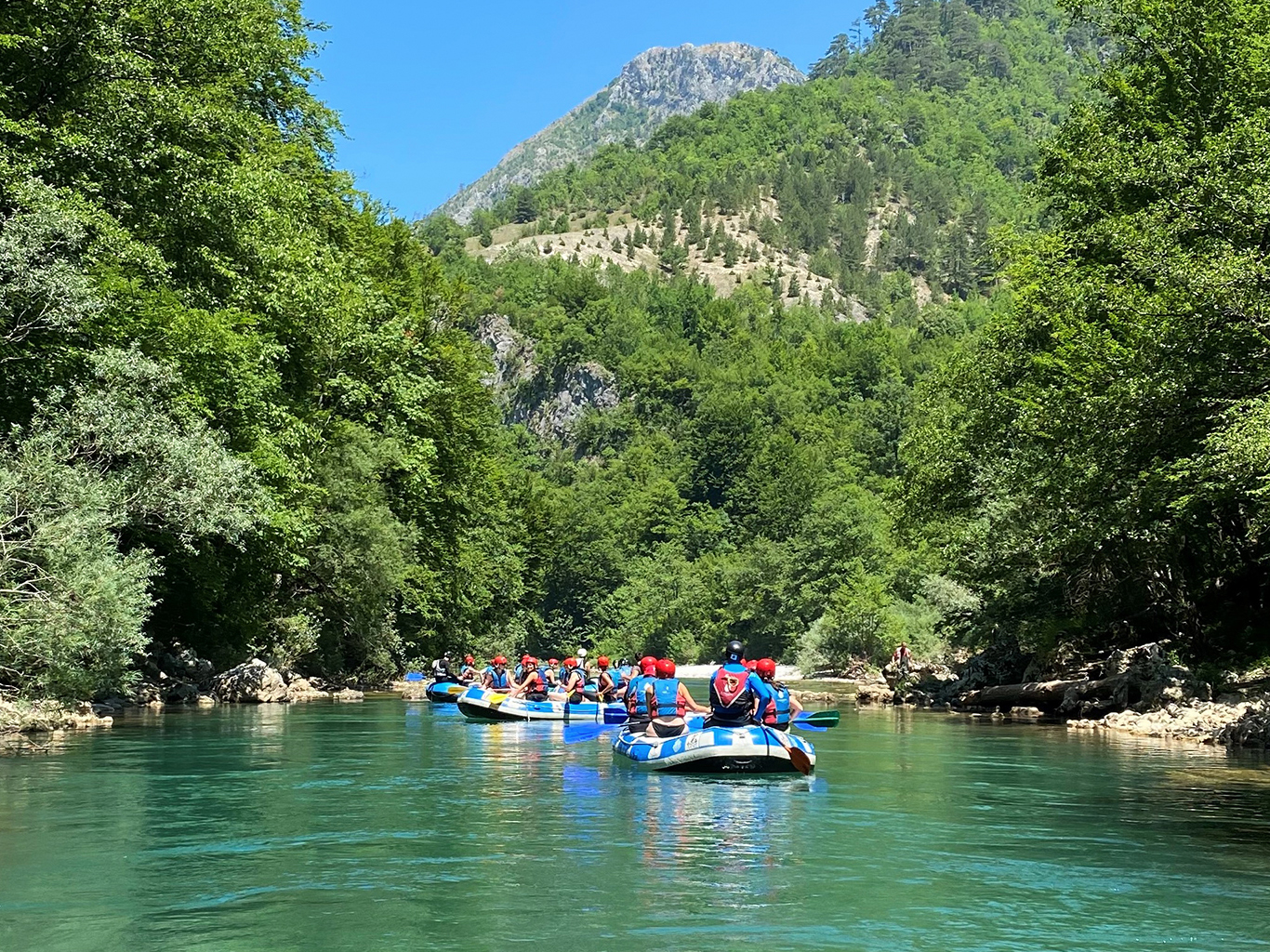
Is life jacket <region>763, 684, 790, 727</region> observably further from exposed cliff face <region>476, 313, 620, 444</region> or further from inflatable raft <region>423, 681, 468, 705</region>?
exposed cliff face <region>476, 313, 620, 444</region>

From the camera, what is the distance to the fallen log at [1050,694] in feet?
94.0

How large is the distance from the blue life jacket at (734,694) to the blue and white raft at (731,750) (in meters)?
0.34

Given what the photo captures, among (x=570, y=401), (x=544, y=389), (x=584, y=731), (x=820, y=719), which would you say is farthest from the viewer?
(x=544, y=389)

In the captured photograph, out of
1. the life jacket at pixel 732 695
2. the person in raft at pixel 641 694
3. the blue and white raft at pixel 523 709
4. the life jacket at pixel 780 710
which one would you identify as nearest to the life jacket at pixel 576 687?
the blue and white raft at pixel 523 709

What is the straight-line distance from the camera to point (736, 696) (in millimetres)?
19047

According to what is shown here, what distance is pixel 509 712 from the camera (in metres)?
31.1

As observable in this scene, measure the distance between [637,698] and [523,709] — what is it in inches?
271

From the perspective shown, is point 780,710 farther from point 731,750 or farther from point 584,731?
point 731,750

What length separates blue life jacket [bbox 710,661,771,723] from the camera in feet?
62.4

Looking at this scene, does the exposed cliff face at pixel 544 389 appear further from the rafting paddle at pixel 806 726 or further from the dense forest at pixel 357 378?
the rafting paddle at pixel 806 726

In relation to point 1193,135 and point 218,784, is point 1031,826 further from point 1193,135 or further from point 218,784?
point 1193,135

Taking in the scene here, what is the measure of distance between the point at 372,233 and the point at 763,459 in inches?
3188

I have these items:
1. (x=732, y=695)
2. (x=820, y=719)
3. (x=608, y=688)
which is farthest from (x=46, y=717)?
(x=820, y=719)

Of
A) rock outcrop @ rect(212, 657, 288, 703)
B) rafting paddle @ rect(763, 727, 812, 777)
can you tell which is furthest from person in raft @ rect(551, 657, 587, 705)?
rafting paddle @ rect(763, 727, 812, 777)
